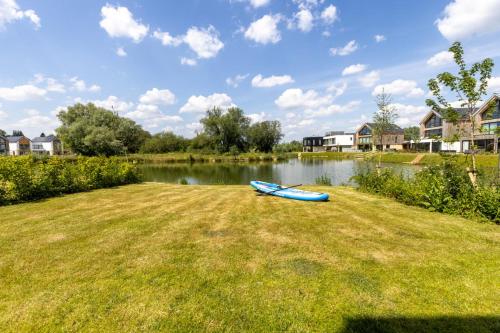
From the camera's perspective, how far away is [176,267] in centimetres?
440

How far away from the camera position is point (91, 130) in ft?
157

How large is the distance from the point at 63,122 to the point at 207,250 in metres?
64.8

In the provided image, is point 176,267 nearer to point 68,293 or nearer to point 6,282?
point 68,293

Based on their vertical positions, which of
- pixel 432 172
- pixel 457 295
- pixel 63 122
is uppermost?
pixel 63 122

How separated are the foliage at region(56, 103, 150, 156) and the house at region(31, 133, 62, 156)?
32926mm

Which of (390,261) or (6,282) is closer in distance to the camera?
(6,282)

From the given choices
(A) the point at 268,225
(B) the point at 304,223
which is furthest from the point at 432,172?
(A) the point at 268,225

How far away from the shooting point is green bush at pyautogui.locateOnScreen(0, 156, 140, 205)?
372 inches

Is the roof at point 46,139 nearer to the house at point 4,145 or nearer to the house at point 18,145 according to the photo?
the house at point 18,145

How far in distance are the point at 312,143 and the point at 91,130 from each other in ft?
272

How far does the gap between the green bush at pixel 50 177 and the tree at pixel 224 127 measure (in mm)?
55502

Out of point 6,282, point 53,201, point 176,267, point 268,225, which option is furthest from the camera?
point 53,201

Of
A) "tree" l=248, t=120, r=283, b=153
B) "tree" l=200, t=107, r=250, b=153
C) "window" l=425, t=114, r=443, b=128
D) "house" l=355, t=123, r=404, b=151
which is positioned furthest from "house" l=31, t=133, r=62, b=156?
"window" l=425, t=114, r=443, b=128

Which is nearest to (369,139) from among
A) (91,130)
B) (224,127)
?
(224,127)
